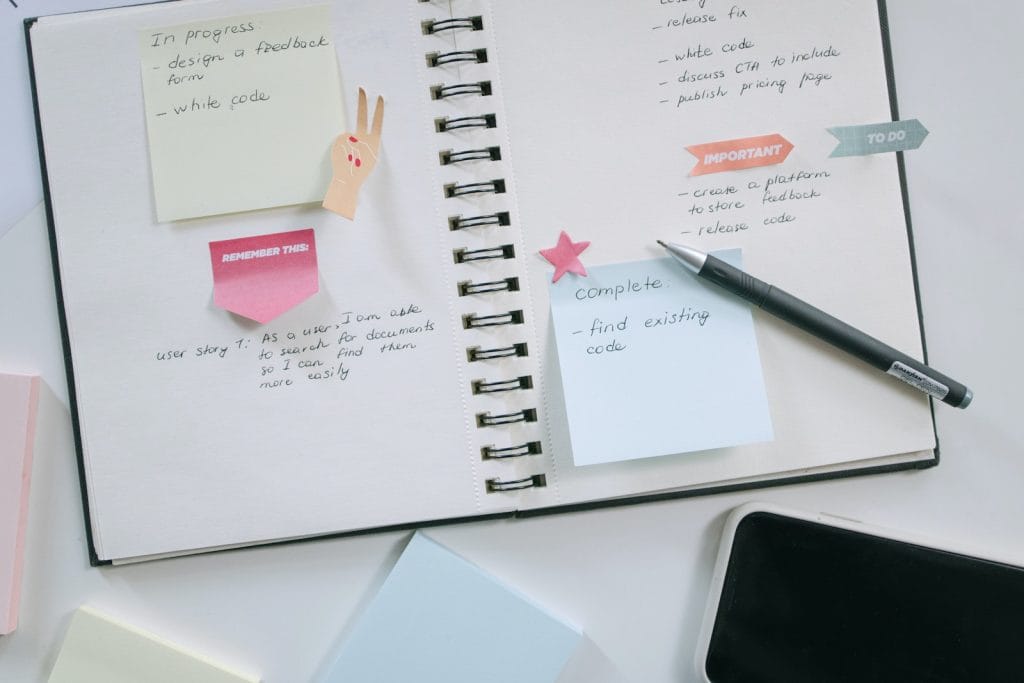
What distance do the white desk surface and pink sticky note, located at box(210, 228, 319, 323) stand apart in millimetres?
159

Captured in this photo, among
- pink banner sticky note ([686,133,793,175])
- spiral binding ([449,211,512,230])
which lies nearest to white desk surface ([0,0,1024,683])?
pink banner sticky note ([686,133,793,175])

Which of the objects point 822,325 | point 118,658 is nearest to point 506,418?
point 822,325

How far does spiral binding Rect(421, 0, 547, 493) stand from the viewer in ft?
1.86

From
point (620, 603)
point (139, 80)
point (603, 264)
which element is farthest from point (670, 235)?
point (139, 80)

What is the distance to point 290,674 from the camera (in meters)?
0.60

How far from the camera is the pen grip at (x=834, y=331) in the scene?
56cm

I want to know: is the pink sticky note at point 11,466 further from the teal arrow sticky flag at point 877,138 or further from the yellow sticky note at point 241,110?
the teal arrow sticky flag at point 877,138

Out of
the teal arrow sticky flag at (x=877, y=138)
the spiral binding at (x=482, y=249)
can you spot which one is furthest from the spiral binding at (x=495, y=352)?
the teal arrow sticky flag at (x=877, y=138)

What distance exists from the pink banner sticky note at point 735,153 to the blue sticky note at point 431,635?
14.8 inches

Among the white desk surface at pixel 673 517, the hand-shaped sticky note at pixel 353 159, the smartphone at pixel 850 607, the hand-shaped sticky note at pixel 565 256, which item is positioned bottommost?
the smartphone at pixel 850 607

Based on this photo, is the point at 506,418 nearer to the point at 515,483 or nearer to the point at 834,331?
the point at 515,483

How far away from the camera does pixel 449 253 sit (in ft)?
1.89

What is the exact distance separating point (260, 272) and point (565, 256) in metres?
0.24

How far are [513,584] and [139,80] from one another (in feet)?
1.64
